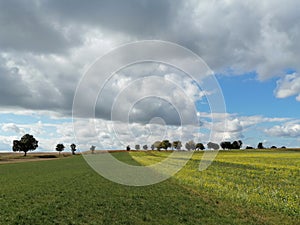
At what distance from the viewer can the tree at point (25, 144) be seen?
16575cm

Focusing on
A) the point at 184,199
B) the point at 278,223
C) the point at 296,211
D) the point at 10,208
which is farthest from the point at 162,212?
the point at 10,208

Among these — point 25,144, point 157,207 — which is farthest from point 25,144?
point 157,207

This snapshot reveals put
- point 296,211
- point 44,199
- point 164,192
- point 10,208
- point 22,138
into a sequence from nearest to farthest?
point 296,211
point 10,208
point 44,199
point 164,192
point 22,138

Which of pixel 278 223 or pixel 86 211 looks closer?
pixel 278 223

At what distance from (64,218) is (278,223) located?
11.1 m

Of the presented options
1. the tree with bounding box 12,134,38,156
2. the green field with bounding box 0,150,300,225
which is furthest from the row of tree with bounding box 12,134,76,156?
the green field with bounding box 0,150,300,225

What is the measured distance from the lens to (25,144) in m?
166

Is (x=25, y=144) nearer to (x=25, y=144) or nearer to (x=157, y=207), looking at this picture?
(x=25, y=144)

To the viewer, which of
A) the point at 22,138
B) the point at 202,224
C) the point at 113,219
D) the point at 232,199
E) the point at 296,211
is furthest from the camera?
the point at 22,138

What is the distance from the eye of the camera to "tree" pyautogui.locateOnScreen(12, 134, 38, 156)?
166 m

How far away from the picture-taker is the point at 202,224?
14.7 m

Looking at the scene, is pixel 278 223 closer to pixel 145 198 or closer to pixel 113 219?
pixel 113 219

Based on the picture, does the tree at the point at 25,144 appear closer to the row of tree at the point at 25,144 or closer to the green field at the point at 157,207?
the row of tree at the point at 25,144

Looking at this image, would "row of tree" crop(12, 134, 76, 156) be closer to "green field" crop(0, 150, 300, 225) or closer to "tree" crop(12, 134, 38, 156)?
"tree" crop(12, 134, 38, 156)
